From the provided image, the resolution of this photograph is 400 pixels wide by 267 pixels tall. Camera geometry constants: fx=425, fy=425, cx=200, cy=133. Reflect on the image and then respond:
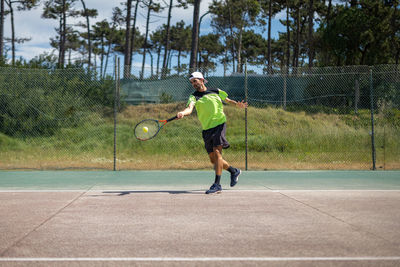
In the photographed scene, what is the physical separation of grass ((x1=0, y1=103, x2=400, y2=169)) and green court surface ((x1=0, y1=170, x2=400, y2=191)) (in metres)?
0.96

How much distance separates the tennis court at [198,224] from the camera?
3330 millimetres

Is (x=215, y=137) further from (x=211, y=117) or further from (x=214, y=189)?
(x=214, y=189)

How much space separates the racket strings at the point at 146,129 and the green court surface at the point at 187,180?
96cm

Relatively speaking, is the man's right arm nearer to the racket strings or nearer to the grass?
the racket strings

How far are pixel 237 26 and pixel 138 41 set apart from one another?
1721cm

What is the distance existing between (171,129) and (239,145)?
2.47 meters

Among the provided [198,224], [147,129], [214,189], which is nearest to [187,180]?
[147,129]

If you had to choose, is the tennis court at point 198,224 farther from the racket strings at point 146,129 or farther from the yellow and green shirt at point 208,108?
the yellow and green shirt at point 208,108

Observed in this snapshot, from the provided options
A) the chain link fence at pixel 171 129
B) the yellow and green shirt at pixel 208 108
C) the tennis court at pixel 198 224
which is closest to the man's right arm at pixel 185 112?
the yellow and green shirt at pixel 208 108

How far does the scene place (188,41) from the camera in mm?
50719

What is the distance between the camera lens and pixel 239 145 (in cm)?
1489

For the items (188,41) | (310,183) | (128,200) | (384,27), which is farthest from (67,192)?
(188,41)

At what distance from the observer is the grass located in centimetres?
1173

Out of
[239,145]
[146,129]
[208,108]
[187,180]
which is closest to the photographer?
[208,108]
